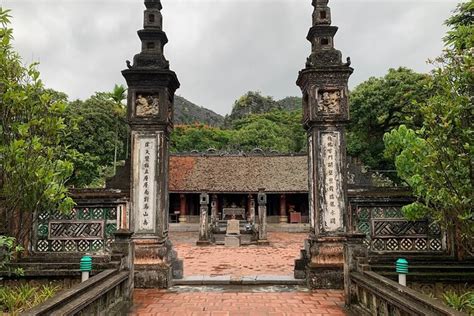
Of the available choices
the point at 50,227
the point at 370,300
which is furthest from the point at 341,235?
the point at 50,227

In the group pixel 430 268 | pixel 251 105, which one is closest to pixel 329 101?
pixel 430 268

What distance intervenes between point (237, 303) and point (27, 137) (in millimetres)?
4177

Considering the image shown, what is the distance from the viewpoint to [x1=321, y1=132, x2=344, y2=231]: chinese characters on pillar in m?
7.62

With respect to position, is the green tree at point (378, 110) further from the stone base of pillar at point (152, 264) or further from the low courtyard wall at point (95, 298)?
the low courtyard wall at point (95, 298)

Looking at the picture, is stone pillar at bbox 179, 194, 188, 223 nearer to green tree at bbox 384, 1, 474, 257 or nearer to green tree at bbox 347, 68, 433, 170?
green tree at bbox 347, 68, 433, 170

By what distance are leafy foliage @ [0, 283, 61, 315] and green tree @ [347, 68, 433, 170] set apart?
930 inches

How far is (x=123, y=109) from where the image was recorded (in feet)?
111

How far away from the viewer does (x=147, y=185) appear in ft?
A: 25.7

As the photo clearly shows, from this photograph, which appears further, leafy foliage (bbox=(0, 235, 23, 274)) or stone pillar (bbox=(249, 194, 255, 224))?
stone pillar (bbox=(249, 194, 255, 224))

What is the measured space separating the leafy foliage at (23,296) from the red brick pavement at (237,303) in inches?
53.5

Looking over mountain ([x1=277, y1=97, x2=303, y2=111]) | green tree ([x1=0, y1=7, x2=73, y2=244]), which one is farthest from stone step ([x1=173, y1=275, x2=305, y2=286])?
mountain ([x1=277, y1=97, x2=303, y2=111])

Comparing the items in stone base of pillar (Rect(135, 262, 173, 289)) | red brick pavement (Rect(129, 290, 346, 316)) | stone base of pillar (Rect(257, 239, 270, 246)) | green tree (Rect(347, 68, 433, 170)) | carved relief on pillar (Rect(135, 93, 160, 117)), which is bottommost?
stone base of pillar (Rect(257, 239, 270, 246))

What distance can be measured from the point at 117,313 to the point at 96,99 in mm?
29406

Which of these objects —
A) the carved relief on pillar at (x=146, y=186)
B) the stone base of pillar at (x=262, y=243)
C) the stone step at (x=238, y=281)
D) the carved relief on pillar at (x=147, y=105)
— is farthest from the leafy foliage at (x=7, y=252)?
the stone base of pillar at (x=262, y=243)
